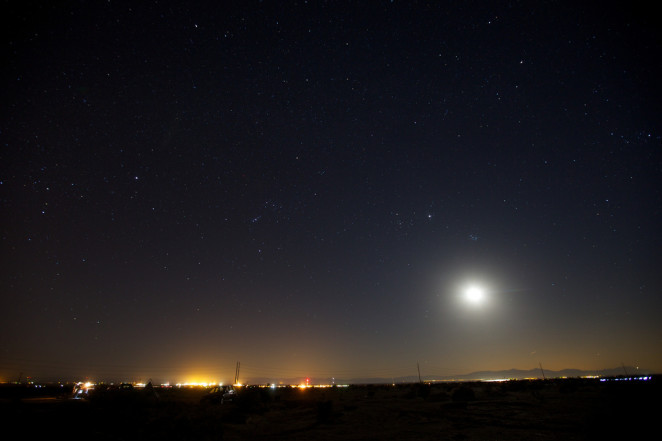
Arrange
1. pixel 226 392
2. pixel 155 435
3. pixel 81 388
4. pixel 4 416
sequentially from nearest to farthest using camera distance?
pixel 4 416 → pixel 155 435 → pixel 81 388 → pixel 226 392

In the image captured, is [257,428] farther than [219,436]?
Yes

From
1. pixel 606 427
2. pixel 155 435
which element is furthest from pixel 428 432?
pixel 155 435

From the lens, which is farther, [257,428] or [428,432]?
[257,428]

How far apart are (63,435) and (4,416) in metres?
3.08

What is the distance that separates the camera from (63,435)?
9.30 meters

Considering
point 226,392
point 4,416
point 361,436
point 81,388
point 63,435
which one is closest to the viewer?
point 63,435

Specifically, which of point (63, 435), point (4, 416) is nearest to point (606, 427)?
point (63, 435)

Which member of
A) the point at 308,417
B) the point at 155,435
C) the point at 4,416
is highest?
the point at 4,416

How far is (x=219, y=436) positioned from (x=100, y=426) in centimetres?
501

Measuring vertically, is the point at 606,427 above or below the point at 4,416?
below

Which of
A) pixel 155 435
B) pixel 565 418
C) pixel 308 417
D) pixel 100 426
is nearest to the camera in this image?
pixel 155 435

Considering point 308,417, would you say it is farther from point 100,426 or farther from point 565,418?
point 565,418

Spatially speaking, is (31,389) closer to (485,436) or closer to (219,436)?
(219,436)

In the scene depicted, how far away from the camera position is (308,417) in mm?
22141
